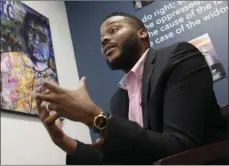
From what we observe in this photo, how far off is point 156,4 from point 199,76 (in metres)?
0.97

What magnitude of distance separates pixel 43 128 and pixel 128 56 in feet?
1.89

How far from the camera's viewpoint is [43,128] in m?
1.33

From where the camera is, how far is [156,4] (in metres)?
1.58

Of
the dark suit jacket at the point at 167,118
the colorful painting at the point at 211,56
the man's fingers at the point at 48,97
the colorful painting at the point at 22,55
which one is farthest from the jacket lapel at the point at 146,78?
the colorful painting at the point at 211,56

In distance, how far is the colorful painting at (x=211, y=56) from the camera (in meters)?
1.38

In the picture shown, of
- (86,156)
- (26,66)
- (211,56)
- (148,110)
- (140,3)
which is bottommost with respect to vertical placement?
(86,156)

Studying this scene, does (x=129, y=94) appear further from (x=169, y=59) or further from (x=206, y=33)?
(x=206, y=33)

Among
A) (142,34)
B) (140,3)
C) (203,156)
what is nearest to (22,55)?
(142,34)

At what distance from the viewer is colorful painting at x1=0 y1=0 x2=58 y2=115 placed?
120 centimetres

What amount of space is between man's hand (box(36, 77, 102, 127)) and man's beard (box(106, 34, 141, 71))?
1.69ft

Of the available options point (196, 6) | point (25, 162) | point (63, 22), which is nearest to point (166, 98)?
point (25, 162)

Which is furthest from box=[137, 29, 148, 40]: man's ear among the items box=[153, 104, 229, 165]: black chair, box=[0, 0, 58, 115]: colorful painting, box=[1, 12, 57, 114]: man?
box=[153, 104, 229, 165]: black chair

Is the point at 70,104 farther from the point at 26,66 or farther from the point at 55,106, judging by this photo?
the point at 26,66

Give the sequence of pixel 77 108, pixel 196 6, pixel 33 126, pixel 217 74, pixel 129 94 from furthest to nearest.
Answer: pixel 196 6, pixel 217 74, pixel 33 126, pixel 129 94, pixel 77 108
